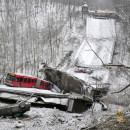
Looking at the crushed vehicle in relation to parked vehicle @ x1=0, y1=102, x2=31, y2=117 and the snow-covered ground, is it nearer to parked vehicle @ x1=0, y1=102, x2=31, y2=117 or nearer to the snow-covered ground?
parked vehicle @ x1=0, y1=102, x2=31, y2=117

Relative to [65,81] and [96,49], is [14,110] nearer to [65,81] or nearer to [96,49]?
[65,81]

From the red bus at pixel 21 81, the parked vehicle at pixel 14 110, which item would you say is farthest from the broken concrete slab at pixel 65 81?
the parked vehicle at pixel 14 110

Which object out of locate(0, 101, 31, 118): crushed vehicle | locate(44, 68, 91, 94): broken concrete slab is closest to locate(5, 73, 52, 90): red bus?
locate(44, 68, 91, 94): broken concrete slab

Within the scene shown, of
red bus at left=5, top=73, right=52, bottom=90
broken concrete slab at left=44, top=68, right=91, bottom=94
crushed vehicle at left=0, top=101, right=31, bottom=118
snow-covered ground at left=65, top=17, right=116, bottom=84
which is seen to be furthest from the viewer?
snow-covered ground at left=65, top=17, right=116, bottom=84

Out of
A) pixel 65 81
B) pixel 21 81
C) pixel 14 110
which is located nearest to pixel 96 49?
pixel 65 81

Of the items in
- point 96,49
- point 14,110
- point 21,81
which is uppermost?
point 96,49

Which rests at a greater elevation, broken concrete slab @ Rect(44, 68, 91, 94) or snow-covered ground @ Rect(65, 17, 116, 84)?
snow-covered ground @ Rect(65, 17, 116, 84)

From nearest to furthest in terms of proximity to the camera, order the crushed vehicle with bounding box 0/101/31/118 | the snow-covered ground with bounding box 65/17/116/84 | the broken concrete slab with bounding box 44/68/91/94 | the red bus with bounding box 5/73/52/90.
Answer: the crushed vehicle with bounding box 0/101/31/118 → the broken concrete slab with bounding box 44/68/91/94 → the red bus with bounding box 5/73/52/90 → the snow-covered ground with bounding box 65/17/116/84

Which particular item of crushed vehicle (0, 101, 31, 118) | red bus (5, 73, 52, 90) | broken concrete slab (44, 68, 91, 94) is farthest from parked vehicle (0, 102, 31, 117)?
red bus (5, 73, 52, 90)

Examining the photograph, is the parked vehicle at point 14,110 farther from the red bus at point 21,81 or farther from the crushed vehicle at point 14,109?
the red bus at point 21,81

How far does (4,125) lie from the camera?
853cm

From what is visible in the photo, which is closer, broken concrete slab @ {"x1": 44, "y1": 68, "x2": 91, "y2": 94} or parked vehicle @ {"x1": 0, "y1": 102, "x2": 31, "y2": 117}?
parked vehicle @ {"x1": 0, "y1": 102, "x2": 31, "y2": 117}

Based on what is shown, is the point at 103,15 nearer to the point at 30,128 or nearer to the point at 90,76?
the point at 90,76

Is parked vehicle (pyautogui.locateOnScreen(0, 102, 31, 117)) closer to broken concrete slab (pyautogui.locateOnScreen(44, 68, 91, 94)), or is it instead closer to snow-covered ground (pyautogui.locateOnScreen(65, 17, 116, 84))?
broken concrete slab (pyautogui.locateOnScreen(44, 68, 91, 94))
